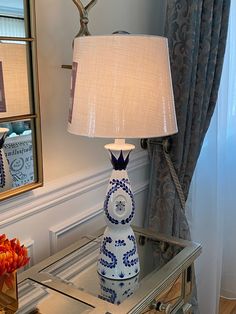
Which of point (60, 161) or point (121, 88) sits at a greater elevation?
point (121, 88)

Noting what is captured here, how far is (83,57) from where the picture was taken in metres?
0.99

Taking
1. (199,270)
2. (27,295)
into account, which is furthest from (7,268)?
(199,270)

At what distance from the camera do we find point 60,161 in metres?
1.36

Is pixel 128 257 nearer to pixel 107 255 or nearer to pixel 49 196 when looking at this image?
pixel 107 255

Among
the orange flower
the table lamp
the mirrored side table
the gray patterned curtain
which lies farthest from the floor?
the orange flower

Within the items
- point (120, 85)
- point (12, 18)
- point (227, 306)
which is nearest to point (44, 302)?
point (120, 85)

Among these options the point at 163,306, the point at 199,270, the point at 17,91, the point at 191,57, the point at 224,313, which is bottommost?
the point at 224,313

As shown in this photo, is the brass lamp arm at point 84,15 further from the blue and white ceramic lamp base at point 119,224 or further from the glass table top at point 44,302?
the glass table top at point 44,302

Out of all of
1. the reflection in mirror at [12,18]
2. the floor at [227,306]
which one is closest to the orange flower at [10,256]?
the reflection in mirror at [12,18]

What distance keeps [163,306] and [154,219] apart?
69cm

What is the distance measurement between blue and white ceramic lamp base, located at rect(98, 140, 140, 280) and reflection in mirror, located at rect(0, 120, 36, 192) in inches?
9.7

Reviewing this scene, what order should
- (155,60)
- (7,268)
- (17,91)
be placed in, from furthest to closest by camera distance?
(17,91), (155,60), (7,268)

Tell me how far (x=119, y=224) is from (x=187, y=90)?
69 centimetres

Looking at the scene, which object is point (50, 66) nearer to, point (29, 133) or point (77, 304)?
point (29, 133)
